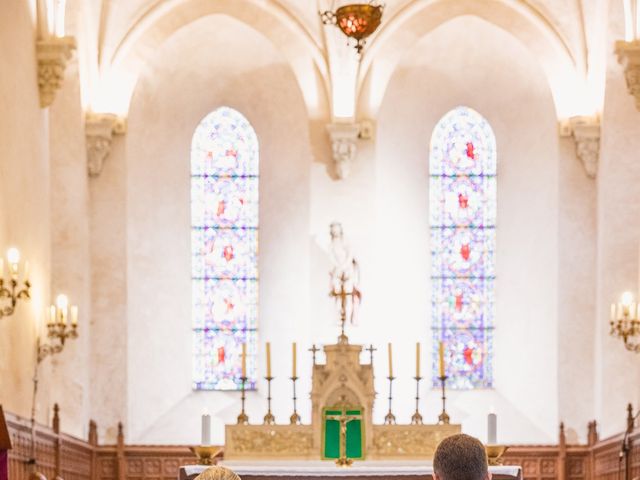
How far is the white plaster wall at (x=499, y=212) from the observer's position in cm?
1905

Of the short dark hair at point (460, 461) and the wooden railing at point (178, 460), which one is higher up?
the short dark hair at point (460, 461)

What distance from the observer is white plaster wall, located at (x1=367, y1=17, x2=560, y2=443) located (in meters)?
19.0

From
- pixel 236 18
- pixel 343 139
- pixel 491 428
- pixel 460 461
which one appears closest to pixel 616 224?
pixel 343 139

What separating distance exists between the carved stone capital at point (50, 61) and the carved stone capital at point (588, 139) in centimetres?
673

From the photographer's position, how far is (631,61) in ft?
52.6

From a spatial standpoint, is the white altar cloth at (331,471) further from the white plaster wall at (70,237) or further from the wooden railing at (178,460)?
the white plaster wall at (70,237)

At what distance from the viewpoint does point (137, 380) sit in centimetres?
1895

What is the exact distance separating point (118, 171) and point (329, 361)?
5.16 metres

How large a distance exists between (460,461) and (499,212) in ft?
50.9

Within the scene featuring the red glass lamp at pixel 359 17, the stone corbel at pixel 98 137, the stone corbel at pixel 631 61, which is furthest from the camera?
the stone corbel at pixel 98 137

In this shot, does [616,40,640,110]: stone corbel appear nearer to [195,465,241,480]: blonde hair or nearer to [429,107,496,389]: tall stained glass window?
[429,107,496,389]: tall stained glass window

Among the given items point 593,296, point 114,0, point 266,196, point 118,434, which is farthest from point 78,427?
point 593,296

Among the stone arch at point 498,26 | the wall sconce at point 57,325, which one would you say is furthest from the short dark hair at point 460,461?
the stone arch at point 498,26

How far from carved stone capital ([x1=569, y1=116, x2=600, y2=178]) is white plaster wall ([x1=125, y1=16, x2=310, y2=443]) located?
3.55 meters
